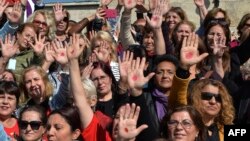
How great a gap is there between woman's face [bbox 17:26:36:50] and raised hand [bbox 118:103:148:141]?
323 cm

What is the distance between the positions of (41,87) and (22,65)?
3.64ft

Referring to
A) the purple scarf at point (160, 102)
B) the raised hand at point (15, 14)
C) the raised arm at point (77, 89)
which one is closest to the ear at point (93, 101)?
the raised arm at point (77, 89)

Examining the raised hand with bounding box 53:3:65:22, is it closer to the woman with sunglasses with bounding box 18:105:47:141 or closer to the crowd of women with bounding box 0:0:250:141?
the crowd of women with bounding box 0:0:250:141

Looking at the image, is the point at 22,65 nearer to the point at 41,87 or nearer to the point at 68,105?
the point at 41,87

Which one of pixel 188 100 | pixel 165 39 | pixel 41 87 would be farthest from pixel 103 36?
pixel 188 100

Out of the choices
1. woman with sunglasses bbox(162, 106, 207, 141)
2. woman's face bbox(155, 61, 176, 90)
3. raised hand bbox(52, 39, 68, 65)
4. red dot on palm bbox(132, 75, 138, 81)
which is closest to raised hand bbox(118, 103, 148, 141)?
woman with sunglasses bbox(162, 106, 207, 141)

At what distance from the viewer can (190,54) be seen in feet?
21.2

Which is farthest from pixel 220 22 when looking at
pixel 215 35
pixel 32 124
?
pixel 32 124

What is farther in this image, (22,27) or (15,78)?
(22,27)

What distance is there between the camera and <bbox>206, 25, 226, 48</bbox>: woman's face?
25.7 feet

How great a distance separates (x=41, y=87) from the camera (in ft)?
24.7

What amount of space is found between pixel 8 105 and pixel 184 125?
6.37ft

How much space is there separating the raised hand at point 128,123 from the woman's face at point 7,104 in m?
1.59

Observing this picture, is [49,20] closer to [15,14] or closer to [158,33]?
[15,14]
